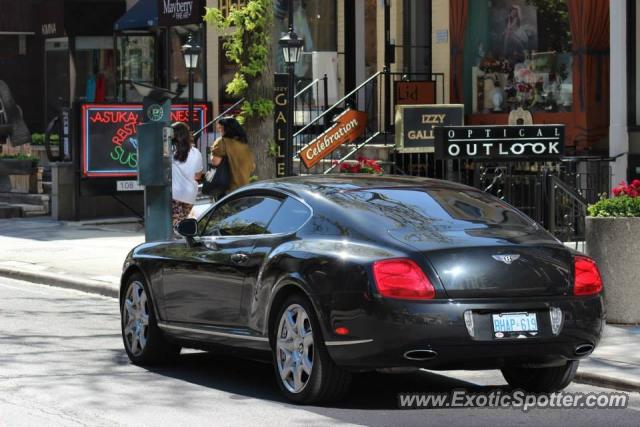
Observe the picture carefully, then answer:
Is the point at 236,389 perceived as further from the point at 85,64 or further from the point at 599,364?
the point at 85,64

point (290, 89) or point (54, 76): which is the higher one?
point (54, 76)

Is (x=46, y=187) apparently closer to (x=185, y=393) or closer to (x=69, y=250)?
(x=69, y=250)

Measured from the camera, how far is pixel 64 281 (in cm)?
1700

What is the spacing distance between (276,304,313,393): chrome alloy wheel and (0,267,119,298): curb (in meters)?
7.09

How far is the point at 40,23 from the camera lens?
3500 cm

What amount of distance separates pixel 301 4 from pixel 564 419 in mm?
20384

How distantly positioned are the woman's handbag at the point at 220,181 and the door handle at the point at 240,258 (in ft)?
23.7

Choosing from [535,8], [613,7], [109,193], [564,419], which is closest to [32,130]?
[109,193]

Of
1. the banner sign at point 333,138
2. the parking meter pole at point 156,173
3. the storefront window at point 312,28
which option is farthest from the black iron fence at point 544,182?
the storefront window at point 312,28

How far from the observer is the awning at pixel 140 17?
98.1 ft

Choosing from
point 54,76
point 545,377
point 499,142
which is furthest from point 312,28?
point 545,377

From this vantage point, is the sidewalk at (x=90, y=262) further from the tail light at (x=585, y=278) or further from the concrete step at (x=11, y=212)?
the tail light at (x=585, y=278)

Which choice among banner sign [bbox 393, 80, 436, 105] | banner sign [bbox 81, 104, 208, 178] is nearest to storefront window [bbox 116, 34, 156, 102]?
banner sign [bbox 81, 104, 208, 178]

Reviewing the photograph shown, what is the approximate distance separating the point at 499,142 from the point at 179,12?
14.1 metres
